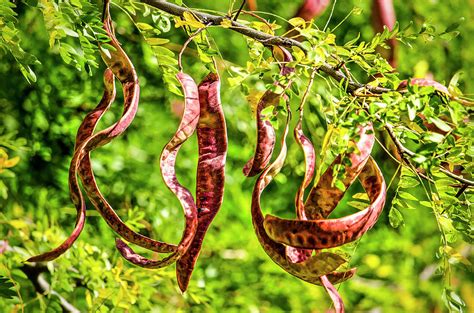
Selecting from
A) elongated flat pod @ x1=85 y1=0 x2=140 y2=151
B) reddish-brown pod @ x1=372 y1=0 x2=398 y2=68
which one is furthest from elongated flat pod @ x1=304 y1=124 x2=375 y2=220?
reddish-brown pod @ x1=372 y1=0 x2=398 y2=68

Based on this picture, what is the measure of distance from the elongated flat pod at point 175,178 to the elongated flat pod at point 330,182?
0.24 ft

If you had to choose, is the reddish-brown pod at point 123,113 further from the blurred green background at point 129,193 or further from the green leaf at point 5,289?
the blurred green background at point 129,193

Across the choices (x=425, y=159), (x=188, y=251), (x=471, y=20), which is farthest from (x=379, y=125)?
(x=471, y=20)

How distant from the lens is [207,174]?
61 centimetres

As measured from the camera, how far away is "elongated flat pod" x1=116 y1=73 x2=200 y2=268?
583mm

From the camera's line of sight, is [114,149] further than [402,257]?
No

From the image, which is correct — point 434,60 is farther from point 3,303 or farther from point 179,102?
point 3,303

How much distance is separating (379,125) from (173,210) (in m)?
0.92

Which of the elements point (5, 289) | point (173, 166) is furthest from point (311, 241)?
point (5, 289)

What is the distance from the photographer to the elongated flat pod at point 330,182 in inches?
23.2

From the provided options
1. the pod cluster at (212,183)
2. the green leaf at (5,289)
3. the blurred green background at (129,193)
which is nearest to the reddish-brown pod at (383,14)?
the blurred green background at (129,193)

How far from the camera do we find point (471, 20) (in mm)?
2094

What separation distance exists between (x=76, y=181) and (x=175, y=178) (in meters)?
0.06

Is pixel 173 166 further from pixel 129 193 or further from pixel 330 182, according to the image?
pixel 129 193
